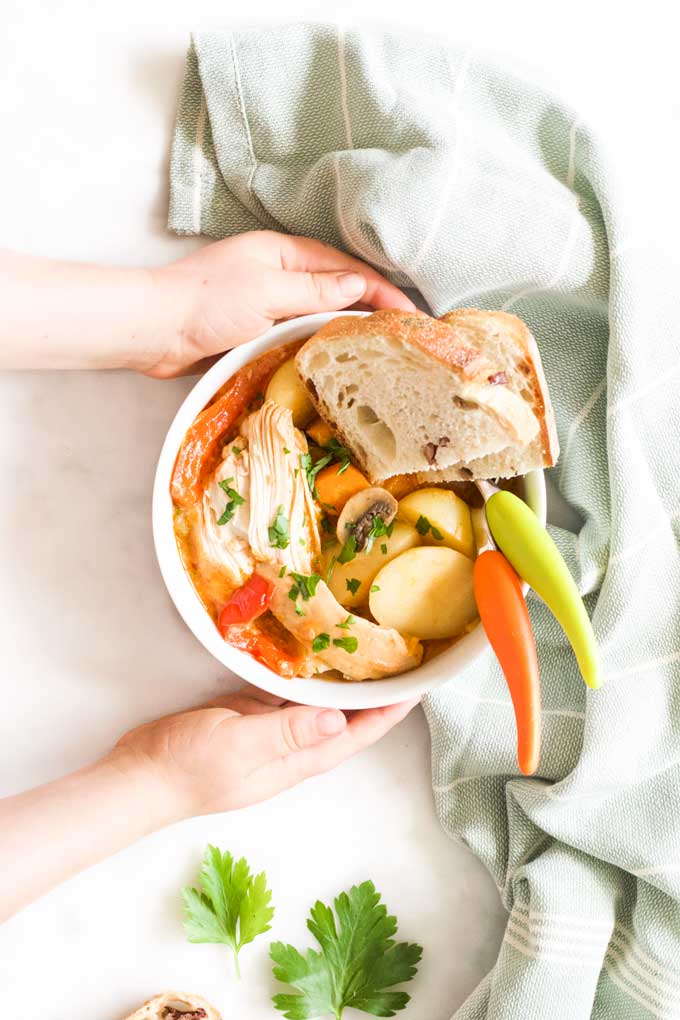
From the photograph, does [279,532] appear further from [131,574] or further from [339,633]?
[131,574]

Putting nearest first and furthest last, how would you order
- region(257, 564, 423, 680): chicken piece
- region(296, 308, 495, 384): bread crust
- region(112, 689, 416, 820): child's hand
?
1. region(296, 308, 495, 384): bread crust
2. region(257, 564, 423, 680): chicken piece
3. region(112, 689, 416, 820): child's hand

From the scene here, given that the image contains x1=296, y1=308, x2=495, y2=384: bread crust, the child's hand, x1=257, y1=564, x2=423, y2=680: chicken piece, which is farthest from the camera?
the child's hand

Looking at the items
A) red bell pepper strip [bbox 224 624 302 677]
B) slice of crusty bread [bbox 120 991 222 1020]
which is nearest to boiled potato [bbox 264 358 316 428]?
red bell pepper strip [bbox 224 624 302 677]

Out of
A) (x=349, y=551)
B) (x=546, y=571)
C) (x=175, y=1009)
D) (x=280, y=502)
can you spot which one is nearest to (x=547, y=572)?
(x=546, y=571)

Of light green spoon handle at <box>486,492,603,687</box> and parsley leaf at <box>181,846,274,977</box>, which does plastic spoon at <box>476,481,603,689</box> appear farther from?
parsley leaf at <box>181,846,274,977</box>

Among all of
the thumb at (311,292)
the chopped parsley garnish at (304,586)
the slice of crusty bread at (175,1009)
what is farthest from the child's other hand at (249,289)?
the slice of crusty bread at (175,1009)

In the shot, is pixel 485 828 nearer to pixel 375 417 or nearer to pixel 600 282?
pixel 375 417
